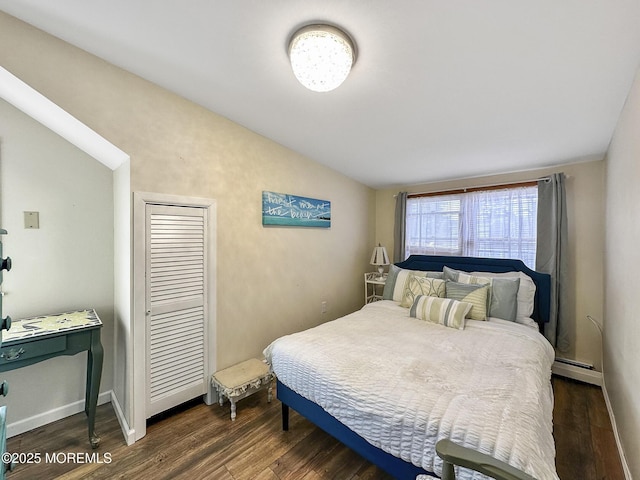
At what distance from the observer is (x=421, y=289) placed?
9.39 ft

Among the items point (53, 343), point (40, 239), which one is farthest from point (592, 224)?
point (40, 239)

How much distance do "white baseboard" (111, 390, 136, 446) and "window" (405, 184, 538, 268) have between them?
3.36 metres

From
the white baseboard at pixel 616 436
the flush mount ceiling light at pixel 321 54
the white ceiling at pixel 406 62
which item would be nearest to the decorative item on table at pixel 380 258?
the white ceiling at pixel 406 62

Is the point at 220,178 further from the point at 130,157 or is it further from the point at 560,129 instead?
the point at 560,129

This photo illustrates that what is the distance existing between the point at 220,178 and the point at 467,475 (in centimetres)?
241

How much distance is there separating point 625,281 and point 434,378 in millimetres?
1330

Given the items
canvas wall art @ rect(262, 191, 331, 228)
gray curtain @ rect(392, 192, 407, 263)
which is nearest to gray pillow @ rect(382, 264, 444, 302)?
gray curtain @ rect(392, 192, 407, 263)

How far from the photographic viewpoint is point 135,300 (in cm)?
192

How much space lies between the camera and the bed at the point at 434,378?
1.17 m

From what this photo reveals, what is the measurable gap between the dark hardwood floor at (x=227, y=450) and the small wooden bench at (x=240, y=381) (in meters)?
0.16

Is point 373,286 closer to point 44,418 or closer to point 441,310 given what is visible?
point 441,310

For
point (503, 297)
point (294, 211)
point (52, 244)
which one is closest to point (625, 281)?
point (503, 297)

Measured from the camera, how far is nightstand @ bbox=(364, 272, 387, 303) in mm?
3777

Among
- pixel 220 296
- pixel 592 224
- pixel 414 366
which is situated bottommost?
pixel 414 366
